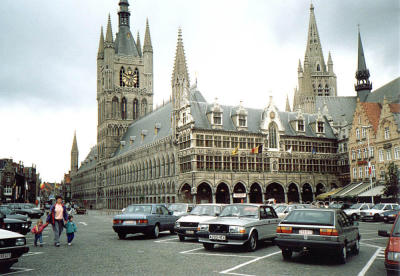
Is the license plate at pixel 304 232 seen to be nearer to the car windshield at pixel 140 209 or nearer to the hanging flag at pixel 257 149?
the car windshield at pixel 140 209

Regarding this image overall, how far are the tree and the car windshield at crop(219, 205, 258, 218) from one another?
31.8 meters

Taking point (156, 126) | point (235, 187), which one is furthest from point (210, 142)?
point (156, 126)

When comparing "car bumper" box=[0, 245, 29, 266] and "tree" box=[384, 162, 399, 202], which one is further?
"tree" box=[384, 162, 399, 202]

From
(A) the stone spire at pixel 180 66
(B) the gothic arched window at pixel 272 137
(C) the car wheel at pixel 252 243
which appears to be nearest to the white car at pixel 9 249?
(C) the car wheel at pixel 252 243

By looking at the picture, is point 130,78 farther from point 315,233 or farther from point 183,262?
point 315,233

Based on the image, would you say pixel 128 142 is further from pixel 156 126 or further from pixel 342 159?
pixel 342 159

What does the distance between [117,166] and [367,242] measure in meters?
71.5

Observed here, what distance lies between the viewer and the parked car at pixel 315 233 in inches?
442

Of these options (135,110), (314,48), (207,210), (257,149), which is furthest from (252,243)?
(314,48)

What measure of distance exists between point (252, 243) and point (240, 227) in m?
0.92

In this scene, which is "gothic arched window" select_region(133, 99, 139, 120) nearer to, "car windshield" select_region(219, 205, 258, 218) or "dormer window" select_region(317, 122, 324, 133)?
"dormer window" select_region(317, 122, 324, 133)

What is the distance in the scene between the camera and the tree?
41688 millimetres

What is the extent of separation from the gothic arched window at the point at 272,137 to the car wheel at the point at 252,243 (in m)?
43.8

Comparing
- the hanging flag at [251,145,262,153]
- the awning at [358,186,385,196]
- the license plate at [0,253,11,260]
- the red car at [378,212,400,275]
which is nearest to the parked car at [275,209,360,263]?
the red car at [378,212,400,275]
